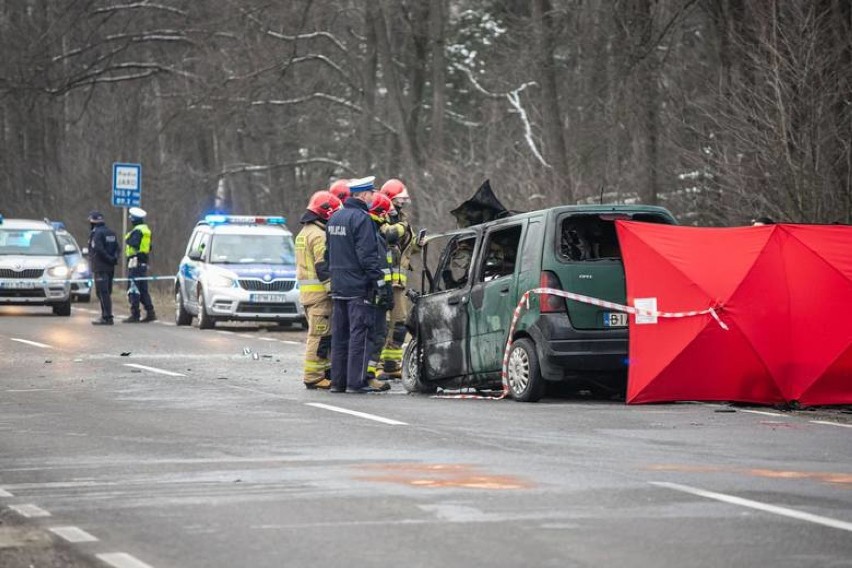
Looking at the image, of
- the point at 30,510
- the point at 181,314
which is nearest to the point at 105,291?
the point at 181,314

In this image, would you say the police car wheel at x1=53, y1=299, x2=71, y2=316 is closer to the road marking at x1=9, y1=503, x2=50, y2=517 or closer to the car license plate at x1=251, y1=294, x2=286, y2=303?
the car license plate at x1=251, y1=294, x2=286, y2=303

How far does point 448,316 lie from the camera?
54.9ft

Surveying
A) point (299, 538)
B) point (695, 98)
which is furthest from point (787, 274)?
point (695, 98)

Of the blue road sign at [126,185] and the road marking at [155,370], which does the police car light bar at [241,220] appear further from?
the road marking at [155,370]

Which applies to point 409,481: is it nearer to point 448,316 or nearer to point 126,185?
point 448,316

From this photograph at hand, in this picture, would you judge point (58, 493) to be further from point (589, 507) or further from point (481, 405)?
point (481, 405)

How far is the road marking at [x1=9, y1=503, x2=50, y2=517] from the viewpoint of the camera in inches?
346

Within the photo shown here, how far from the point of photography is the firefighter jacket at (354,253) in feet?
53.8

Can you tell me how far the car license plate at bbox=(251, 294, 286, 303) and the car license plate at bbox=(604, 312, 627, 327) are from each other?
14.9 meters

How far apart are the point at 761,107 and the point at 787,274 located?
9439 mm

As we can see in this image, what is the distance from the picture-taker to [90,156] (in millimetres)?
55594

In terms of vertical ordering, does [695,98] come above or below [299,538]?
above

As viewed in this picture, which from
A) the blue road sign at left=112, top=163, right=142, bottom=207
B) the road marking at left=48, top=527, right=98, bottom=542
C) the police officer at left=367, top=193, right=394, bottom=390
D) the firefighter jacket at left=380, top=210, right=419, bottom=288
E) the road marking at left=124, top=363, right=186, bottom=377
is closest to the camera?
the road marking at left=48, top=527, right=98, bottom=542

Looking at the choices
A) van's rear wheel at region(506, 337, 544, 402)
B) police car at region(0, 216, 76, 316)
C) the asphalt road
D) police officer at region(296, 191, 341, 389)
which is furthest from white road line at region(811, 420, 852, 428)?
police car at region(0, 216, 76, 316)
